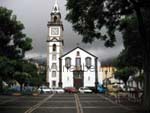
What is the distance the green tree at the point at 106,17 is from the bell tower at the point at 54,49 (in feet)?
307

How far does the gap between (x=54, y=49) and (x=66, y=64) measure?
216 inches

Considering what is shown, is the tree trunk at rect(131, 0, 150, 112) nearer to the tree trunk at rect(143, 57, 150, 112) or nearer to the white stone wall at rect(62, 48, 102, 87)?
the tree trunk at rect(143, 57, 150, 112)

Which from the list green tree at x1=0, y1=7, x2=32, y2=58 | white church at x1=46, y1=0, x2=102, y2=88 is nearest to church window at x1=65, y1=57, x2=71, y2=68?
white church at x1=46, y1=0, x2=102, y2=88

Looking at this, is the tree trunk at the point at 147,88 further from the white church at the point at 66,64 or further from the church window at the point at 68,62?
the church window at the point at 68,62

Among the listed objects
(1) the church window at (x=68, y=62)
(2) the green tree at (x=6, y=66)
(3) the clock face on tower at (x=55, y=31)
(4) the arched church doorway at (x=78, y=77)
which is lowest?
(2) the green tree at (x=6, y=66)

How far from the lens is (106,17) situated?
2631cm

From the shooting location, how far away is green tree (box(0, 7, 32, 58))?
3988 cm

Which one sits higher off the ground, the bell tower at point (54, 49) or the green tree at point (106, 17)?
the bell tower at point (54, 49)

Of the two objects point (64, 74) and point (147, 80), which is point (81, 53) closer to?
point (64, 74)

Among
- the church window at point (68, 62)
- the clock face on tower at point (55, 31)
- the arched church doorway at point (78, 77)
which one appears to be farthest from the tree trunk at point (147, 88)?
the clock face on tower at point (55, 31)

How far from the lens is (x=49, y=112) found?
27.2 m

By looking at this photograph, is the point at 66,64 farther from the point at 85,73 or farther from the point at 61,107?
the point at 61,107

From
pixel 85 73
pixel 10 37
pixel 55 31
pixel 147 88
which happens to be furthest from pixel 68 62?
pixel 147 88

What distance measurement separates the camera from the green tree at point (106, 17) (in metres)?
24.9
